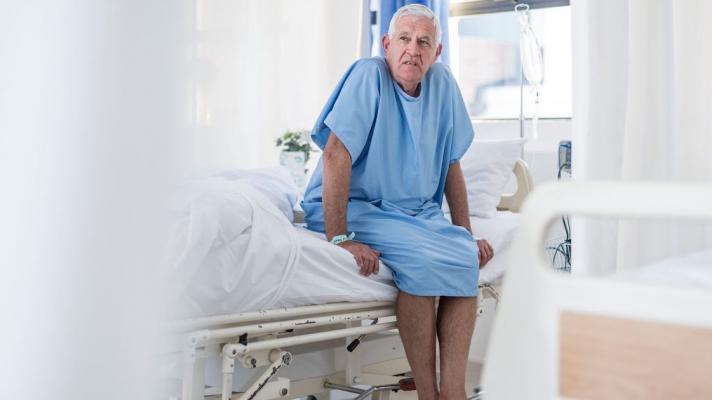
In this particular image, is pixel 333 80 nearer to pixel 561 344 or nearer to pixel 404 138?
pixel 404 138

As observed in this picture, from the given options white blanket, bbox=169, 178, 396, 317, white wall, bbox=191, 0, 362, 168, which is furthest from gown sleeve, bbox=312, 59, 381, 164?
white wall, bbox=191, 0, 362, 168

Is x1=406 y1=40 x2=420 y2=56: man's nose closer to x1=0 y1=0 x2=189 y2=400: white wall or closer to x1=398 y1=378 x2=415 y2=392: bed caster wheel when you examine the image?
x1=398 y1=378 x2=415 y2=392: bed caster wheel

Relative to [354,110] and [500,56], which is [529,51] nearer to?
[500,56]

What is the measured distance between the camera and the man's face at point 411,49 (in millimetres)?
2842

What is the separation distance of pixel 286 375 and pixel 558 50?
9.07 feet

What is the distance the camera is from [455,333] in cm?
271

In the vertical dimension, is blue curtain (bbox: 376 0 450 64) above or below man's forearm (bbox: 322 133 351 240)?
above

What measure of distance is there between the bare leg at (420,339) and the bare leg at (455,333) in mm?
47

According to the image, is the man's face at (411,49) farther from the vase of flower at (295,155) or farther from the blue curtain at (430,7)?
the blue curtain at (430,7)

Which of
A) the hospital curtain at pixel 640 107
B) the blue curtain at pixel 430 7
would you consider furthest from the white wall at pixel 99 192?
the blue curtain at pixel 430 7

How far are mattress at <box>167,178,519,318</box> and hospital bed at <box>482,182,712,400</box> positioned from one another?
3.50 feet

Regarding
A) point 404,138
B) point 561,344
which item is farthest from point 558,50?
point 561,344

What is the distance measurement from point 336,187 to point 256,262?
1.60 ft

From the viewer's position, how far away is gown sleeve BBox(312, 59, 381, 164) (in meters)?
2.74
